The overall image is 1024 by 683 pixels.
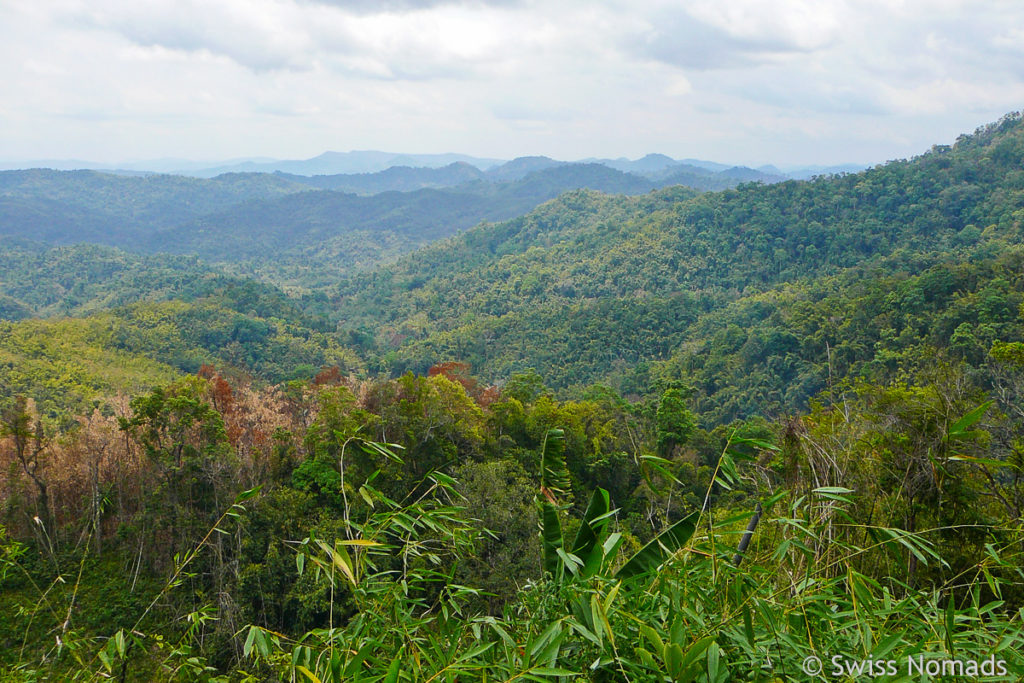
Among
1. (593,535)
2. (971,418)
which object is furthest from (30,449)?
(971,418)

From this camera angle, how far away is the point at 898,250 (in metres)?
41.3

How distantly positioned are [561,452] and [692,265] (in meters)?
48.2

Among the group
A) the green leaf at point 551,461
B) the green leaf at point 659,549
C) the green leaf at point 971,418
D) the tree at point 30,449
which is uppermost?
the green leaf at point 971,418

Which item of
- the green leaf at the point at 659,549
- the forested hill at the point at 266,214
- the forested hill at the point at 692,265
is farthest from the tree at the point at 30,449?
the forested hill at the point at 266,214

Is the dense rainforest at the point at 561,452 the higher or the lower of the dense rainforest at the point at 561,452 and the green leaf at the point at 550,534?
the lower

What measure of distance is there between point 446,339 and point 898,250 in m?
30.3

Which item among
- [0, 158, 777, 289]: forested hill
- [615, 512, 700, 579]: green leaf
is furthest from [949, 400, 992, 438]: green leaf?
[0, 158, 777, 289]: forested hill

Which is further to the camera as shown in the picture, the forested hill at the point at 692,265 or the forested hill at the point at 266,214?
the forested hill at the point at 266,214

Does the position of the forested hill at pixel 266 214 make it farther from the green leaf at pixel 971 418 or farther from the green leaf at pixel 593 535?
the green leaf at pixel 971 418

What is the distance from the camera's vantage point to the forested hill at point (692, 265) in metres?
36.7

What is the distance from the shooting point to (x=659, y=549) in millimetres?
1837

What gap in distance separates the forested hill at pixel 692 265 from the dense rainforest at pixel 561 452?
268mm

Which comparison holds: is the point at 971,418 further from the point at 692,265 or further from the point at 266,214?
the point at 266,214

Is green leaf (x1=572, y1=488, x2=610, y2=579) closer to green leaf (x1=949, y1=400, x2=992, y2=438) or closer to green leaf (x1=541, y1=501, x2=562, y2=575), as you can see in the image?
green leaf (x1=541, y1=501, x2=562, y2=575)
